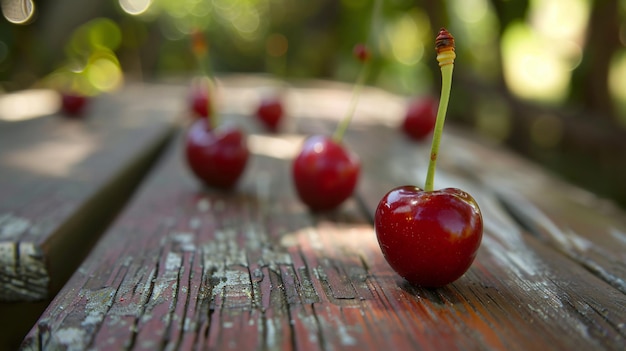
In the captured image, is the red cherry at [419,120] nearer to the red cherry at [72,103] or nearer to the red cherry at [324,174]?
the red cherry at [324,174]

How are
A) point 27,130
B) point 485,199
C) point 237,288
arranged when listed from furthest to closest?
point 27,130, point 485,199, point 237,288

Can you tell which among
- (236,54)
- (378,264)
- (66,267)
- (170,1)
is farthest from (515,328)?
(170,1)

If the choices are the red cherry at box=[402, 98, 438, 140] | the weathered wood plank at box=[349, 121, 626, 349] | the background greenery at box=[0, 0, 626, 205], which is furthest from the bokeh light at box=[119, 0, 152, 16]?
the weathered wood plank at box=[349, 121, 626, 349]

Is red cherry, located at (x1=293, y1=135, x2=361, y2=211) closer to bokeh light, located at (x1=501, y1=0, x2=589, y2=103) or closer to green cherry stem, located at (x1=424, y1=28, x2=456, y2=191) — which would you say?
green cherry stem, located at (x1=424, y1=28, x2=456, y2=191)

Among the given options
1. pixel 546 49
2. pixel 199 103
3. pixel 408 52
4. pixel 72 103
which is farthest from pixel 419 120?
pixel 408 52

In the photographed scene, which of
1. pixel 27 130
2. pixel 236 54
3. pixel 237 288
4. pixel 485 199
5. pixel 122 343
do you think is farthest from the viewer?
pixel 236 54

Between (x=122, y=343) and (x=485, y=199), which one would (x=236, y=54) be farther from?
(x=122, y=343)
